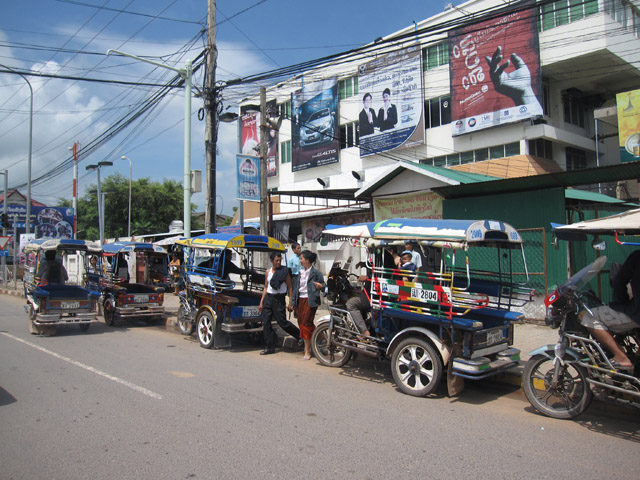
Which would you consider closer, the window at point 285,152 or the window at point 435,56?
the window at point 435,56

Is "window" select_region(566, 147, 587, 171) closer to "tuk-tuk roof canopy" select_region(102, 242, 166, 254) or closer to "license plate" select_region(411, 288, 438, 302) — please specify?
"tuk-tuk roof canopy" select_region(102, 242, 166, 254)

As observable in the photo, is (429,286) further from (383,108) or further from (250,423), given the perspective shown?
(383,108)

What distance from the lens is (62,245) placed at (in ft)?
39.4

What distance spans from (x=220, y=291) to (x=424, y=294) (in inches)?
180

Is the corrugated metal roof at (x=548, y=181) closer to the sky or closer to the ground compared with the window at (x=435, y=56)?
closer to the ground

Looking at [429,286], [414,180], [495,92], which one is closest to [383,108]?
[495,92]

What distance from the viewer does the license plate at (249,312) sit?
923 centimetres

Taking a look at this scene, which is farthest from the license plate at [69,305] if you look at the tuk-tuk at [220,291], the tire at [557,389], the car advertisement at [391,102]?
the car advertisement at [391,102]

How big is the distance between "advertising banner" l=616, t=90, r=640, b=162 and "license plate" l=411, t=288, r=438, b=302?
1671 cm

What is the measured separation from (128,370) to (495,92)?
19.9 metres

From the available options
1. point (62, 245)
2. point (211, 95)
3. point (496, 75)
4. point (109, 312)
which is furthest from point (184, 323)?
point (496, 75)

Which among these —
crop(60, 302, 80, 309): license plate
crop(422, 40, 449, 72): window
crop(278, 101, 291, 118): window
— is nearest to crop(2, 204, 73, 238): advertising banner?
crop(278, 101, 291, 118): window

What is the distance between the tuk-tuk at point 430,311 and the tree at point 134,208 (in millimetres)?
36615

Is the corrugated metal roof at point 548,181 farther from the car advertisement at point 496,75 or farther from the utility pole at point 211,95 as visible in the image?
the car advertisement at point 496,75
